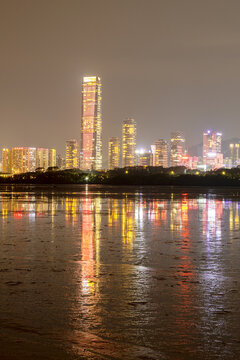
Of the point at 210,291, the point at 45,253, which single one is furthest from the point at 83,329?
the point at 45,253

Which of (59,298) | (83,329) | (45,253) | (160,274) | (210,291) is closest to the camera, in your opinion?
(83,329)

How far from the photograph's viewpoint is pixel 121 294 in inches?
279

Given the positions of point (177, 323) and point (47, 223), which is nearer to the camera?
point (177, 323)

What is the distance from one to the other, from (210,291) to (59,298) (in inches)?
86.8

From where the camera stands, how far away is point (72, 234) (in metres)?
14.0

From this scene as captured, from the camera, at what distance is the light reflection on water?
5141 mm

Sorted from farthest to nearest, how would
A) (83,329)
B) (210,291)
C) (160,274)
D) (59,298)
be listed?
(160,274) < (210,291) < (59,298) < (83,329)

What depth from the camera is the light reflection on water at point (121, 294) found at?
514 cm

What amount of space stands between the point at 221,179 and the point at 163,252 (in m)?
65.8

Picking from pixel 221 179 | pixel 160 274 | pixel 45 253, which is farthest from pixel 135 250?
pixel 221 179

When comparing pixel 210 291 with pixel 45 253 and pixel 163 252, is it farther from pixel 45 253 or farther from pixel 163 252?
pixel 45 253

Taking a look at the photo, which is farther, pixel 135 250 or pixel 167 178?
pixel 167 178

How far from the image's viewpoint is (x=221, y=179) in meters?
75.2

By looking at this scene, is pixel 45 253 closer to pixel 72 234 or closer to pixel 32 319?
pixel 72 234
